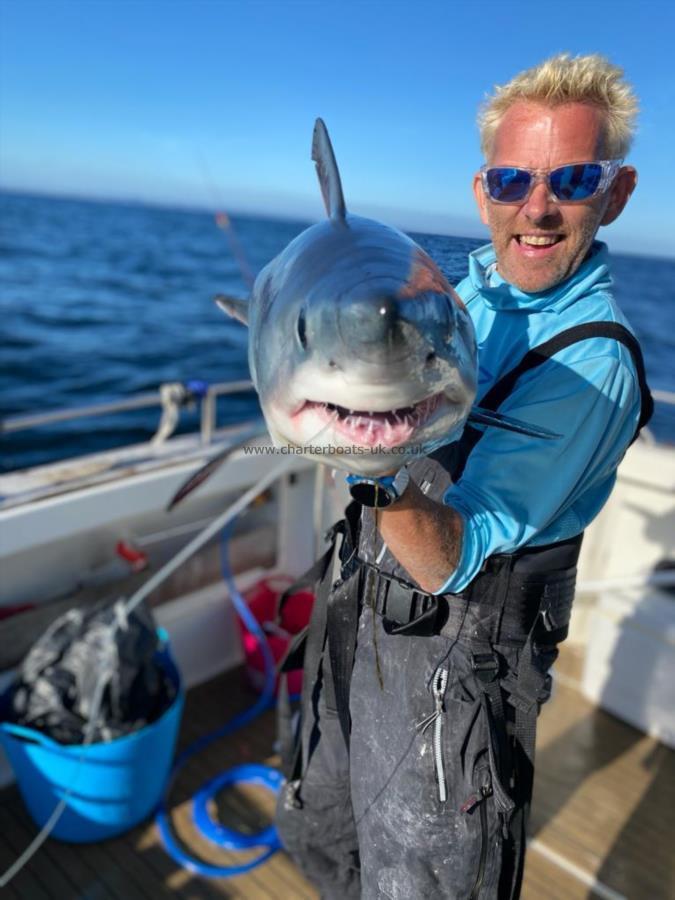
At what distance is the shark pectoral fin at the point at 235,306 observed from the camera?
1445 millimetres

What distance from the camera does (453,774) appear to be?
146cm

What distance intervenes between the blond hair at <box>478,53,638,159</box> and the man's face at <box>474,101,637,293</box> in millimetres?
18

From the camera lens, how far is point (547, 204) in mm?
1407

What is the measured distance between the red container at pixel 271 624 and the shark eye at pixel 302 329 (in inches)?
102

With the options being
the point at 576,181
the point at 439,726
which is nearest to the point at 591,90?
the point at 576,181

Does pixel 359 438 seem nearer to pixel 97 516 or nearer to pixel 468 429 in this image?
pixel 468 429

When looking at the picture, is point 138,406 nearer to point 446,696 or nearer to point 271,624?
point 271,624

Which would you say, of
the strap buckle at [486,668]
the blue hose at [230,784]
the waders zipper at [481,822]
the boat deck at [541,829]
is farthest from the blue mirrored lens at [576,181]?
the boat deck at [541,829]

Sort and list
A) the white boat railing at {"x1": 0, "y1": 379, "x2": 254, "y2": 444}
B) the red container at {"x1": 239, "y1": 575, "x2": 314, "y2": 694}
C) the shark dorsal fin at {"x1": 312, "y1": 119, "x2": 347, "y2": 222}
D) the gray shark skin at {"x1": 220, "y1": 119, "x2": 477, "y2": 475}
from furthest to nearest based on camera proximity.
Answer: the red container at {"x1": 239, "y1": 575, "x2": 314, "y2": 694}, the white boat railing at {"x1": 0, "y1": 379, "x2": 254, "y2": 444}, the shark dorsal fin at {"x1": 312, "y1": 119, "x2": 347, "y2": 222}, the gray shark skin at {"x1": 220, "y1": 119, "x2": 477, "y2": 475}

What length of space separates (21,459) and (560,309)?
9595 millimetres

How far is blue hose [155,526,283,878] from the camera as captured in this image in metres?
2.63

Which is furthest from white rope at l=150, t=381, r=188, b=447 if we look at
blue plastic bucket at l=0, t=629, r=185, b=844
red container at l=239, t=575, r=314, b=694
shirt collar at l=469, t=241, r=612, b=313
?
shirt collar at l=469, t=241, r=612, b=313

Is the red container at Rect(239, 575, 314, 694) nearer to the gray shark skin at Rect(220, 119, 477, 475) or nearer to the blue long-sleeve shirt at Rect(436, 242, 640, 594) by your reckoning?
the blue long-sleeve shirt at Rect(436, 242, 640, 594)

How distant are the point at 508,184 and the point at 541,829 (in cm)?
266
